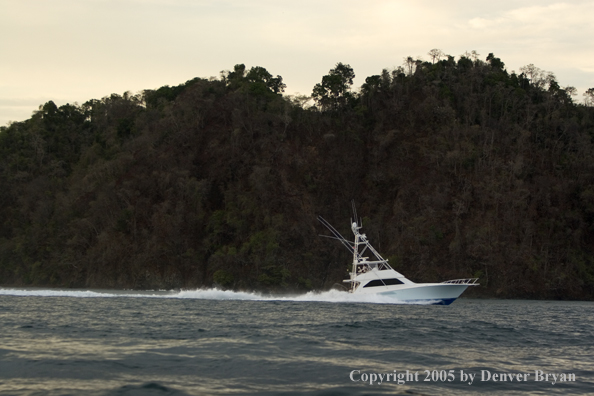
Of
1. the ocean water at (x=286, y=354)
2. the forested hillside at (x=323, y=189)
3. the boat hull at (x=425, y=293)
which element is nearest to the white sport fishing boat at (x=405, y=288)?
the boat hull at (x=425, y=293)

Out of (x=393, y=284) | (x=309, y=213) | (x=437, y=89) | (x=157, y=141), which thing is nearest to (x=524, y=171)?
(x=437, y=89)

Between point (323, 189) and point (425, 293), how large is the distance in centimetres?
3737

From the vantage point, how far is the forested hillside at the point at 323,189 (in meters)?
63.6

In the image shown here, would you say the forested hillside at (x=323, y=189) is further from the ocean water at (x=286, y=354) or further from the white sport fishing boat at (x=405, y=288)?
the ocean water at (x=286, y=354)

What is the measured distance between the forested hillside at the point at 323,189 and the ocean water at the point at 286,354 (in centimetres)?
3606

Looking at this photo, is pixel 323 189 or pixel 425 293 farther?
pixel 323 189

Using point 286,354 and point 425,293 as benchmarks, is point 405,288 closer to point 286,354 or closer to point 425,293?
point 425,293

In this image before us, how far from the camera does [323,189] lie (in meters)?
74.6

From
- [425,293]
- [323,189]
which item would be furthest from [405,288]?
[323,189]

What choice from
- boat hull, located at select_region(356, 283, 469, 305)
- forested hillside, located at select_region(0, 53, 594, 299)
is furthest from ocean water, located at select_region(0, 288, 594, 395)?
forested hillside, located at select_region(0, 53, 594, 299)

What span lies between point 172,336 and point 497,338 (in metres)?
11.4

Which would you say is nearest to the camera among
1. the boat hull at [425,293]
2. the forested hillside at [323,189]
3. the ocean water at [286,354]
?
the ocean water at [286,354]

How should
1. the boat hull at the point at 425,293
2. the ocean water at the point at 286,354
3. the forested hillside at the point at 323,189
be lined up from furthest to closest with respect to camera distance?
1. the forested hillside at the point at 323,189
2. the boat hull at the point at 425,293
3. the ocean water at the point at 286,354

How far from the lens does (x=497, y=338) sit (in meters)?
21.6
